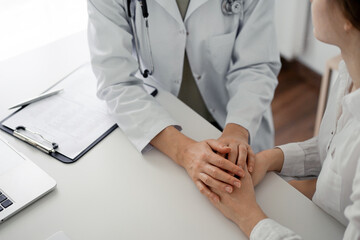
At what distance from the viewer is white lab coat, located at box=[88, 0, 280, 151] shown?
1035mm

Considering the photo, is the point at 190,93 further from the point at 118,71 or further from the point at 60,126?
the point at 60,126

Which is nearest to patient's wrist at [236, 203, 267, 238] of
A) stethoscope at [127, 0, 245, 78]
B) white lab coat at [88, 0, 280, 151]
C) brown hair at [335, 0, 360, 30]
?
white lab coat at [88, 0, 280, 151]

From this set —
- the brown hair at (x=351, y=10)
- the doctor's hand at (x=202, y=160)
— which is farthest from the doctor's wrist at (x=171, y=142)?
the brown hair at (x=351, y=10)

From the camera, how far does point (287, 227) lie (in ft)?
2.52

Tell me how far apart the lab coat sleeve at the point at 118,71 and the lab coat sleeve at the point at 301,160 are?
31cm

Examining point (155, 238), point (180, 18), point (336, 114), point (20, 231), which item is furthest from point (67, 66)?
point (336, 114)

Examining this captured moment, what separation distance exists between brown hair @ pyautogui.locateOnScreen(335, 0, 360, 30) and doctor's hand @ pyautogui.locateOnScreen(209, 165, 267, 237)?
0.40 metres

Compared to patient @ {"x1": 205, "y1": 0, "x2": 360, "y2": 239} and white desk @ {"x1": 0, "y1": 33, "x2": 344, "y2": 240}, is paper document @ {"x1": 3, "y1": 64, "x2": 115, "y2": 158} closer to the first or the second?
white desk @ {"x1": 0, "y1": 33, "x2": 344, "y2": 240}

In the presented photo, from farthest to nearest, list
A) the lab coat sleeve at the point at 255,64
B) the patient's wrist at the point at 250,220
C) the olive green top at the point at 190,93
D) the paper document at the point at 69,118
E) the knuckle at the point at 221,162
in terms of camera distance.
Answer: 1. the olive green top at the point at 190,93
2. the lab coat sleeve at the point at 255,64
3. the paper document at the point at 69,118
4. the knuckle at the point at 221,162
5. the patient's wrist at the point at 250,220

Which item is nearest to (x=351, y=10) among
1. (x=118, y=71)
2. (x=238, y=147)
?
(x=238, y=147)

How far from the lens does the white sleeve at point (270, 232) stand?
27.8 inches

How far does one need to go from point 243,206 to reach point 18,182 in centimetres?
55

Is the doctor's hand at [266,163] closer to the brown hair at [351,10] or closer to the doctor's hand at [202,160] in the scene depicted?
the doctor's hand at [202,160]

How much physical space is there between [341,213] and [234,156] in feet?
0.90
